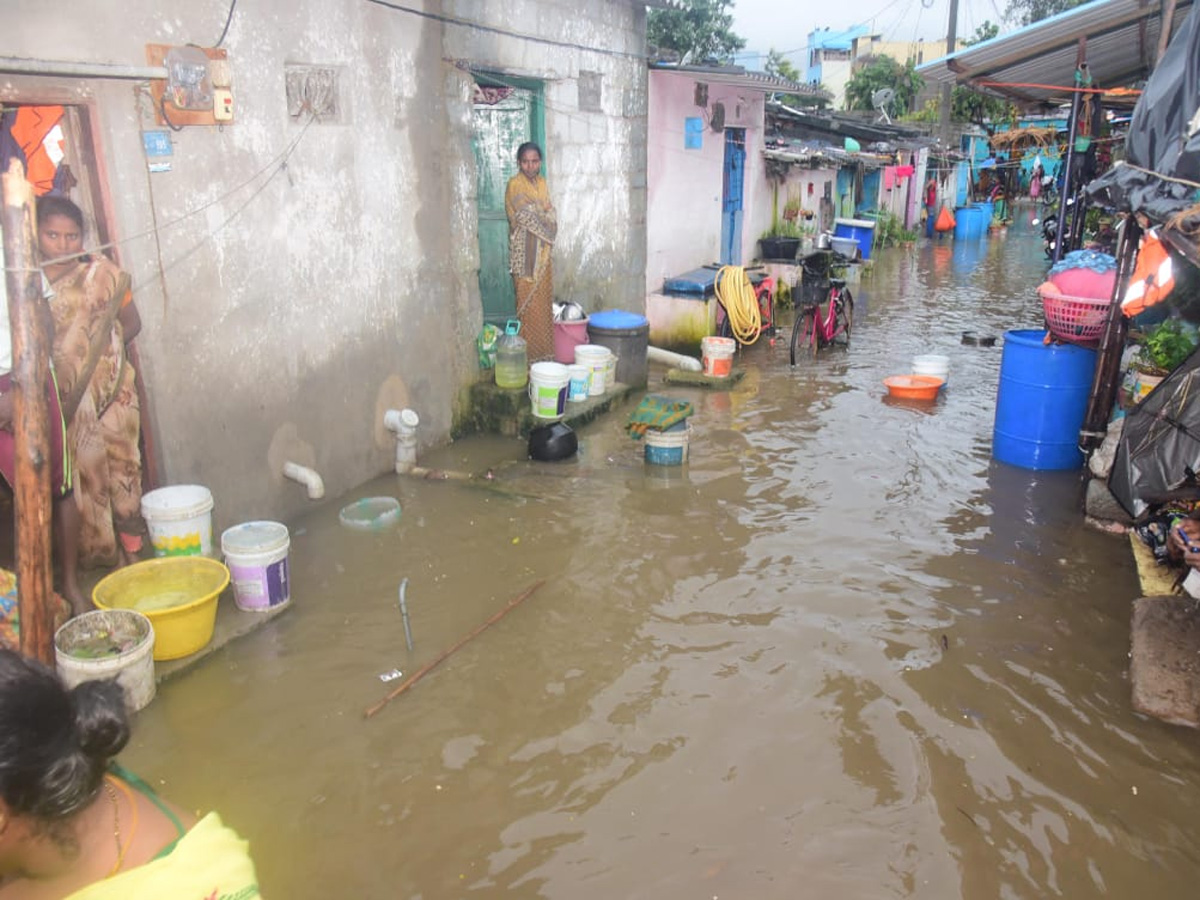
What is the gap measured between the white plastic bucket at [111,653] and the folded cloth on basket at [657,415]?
4312 mm

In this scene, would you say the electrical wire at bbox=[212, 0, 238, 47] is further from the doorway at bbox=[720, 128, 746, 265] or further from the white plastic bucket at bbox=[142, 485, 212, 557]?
the doorway at bbox=[720, 128, 746, 265]

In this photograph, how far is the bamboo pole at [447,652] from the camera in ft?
13.8

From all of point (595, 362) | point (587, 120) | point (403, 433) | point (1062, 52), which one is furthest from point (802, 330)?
point (403, 433)

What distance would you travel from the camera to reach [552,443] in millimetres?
7480

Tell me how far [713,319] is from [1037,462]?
211 inches

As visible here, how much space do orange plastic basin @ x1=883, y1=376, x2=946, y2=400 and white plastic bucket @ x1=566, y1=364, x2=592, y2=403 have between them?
3.49 metres

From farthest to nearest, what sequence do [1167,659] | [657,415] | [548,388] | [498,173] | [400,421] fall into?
[498,173], [548,388], [657,415], [400,421], [1167,659]

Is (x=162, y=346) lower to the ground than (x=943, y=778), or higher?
higher

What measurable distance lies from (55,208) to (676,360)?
732 centimetres

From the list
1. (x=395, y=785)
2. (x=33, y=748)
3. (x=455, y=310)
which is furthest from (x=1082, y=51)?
(x=33, y=748)

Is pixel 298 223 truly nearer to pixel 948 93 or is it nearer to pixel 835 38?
pixel 948 93

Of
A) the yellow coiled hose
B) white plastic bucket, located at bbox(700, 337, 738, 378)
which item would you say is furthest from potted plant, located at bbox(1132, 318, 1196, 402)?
the yellow coiled hose

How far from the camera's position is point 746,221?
49.3ft

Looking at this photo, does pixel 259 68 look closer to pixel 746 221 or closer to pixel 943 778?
pixel 943 778
